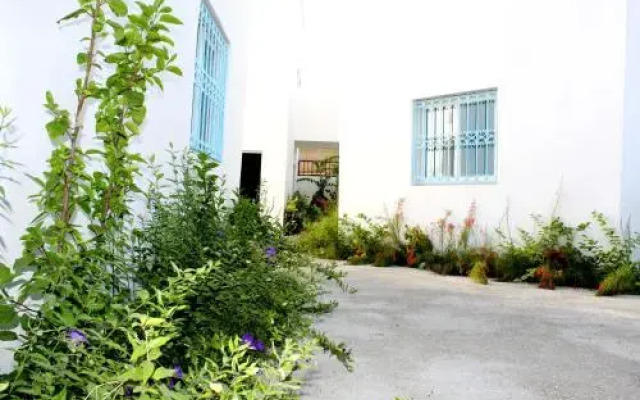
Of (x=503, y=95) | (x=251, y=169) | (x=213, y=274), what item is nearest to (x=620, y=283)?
(x=503, y=95)

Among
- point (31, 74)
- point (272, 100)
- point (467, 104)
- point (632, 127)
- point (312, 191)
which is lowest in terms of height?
point (31, 74)

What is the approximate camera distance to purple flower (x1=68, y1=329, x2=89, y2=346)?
1.02 m

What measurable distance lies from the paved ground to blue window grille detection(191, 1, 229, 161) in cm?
177

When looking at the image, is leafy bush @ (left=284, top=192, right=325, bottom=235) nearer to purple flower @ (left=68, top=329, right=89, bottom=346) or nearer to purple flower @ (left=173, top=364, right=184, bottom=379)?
purple flower @ (left=173, top=364, right=184, bottom=379)

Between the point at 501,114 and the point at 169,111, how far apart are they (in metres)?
4.37

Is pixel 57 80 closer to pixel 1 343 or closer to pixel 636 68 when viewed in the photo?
pixel 1 343

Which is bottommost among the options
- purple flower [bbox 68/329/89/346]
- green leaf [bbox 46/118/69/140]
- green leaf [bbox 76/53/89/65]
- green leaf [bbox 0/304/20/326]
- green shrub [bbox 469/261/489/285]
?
green shrub [bbox 469/261/489/285]

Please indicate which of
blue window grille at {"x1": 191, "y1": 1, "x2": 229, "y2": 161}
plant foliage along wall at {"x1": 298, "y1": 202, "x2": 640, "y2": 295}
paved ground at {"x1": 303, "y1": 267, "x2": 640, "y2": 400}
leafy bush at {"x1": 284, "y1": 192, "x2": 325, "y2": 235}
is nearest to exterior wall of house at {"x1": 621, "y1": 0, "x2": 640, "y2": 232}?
plant foliage along wall at {"x1": 298, "y1": 202, "x2": 640, "y2": 295}

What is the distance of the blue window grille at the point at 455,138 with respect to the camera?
5.73 m

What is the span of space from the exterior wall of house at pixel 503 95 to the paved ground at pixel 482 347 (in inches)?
65.6

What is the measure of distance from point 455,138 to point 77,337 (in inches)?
221

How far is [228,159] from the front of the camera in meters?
4.61

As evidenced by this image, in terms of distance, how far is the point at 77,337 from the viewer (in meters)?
1.03

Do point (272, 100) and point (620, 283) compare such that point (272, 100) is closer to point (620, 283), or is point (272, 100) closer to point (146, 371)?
point (620, 283)
